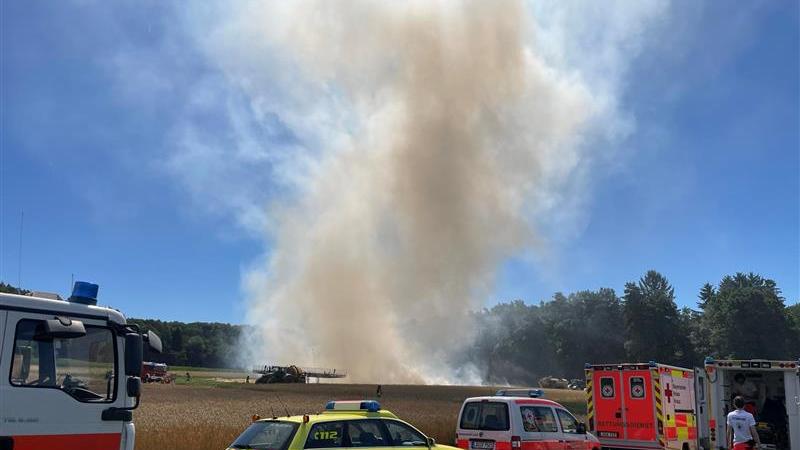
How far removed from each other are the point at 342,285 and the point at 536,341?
54.9 metres

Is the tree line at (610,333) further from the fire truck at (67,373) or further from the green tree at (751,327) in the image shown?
the fire truck at (67,373)

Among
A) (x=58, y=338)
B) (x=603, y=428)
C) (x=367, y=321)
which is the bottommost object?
(x=603, y=428)

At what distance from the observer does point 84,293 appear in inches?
271

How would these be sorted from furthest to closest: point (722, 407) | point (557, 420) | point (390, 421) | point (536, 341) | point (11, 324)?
point (536, 341) → point (722, 407) → point (557, 420) → point (390, 421) → point (11, 324)

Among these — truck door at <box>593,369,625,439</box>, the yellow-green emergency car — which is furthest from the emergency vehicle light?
truck door at <box>593,369,625,439</box>

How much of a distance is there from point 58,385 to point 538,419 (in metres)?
9.12

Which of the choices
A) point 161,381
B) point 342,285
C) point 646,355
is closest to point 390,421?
point 161,381

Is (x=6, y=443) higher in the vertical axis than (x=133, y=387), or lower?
lower

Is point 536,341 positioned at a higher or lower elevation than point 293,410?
higher

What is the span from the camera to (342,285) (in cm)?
7356

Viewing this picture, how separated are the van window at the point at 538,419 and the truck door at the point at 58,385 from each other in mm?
8087

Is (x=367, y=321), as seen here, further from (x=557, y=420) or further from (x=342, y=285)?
(x=557, y=420)

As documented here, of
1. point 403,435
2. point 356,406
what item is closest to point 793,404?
point 403,435

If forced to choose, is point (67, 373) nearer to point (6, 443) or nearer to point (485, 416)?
point (6, 443)
